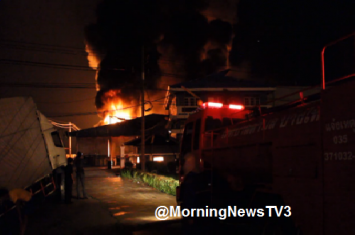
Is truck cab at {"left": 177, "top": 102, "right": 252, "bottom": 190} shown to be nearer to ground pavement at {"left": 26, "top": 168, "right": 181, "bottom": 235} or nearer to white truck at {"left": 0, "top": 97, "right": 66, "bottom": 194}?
ground pavement at {"left": 26, "top": 168, "right": 181, "bottom": 235}

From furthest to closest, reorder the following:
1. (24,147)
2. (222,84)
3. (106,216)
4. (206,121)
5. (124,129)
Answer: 1. (124,129)
2. (222,84)
3. (106,216)
4. (24,147)
5. (206,121)

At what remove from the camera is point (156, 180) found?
654 inches

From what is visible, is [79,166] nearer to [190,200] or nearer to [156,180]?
[156,180]

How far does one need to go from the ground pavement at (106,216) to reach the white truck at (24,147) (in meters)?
1.19

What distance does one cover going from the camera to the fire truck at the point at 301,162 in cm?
366

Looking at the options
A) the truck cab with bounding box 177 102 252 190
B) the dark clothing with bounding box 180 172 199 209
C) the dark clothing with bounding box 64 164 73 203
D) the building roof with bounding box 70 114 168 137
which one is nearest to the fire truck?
the dark clothing with bounding box 180 172 199 209

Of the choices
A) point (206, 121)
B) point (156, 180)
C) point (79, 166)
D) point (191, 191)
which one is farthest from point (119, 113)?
point (191, 191)

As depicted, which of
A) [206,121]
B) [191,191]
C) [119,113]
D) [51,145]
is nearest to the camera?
[191,191]

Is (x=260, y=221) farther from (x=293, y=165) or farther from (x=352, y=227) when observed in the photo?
(x=352, y=227)

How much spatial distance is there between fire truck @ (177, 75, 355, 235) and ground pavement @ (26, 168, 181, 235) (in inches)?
104

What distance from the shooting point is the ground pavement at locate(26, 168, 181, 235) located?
339 inches

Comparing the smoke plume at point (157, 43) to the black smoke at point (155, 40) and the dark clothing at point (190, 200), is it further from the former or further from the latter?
the dark clothing at point (190, 200)

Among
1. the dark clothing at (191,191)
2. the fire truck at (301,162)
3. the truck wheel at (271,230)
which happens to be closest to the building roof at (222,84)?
the dark clothing at (191,191)

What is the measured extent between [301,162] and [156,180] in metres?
12.8
